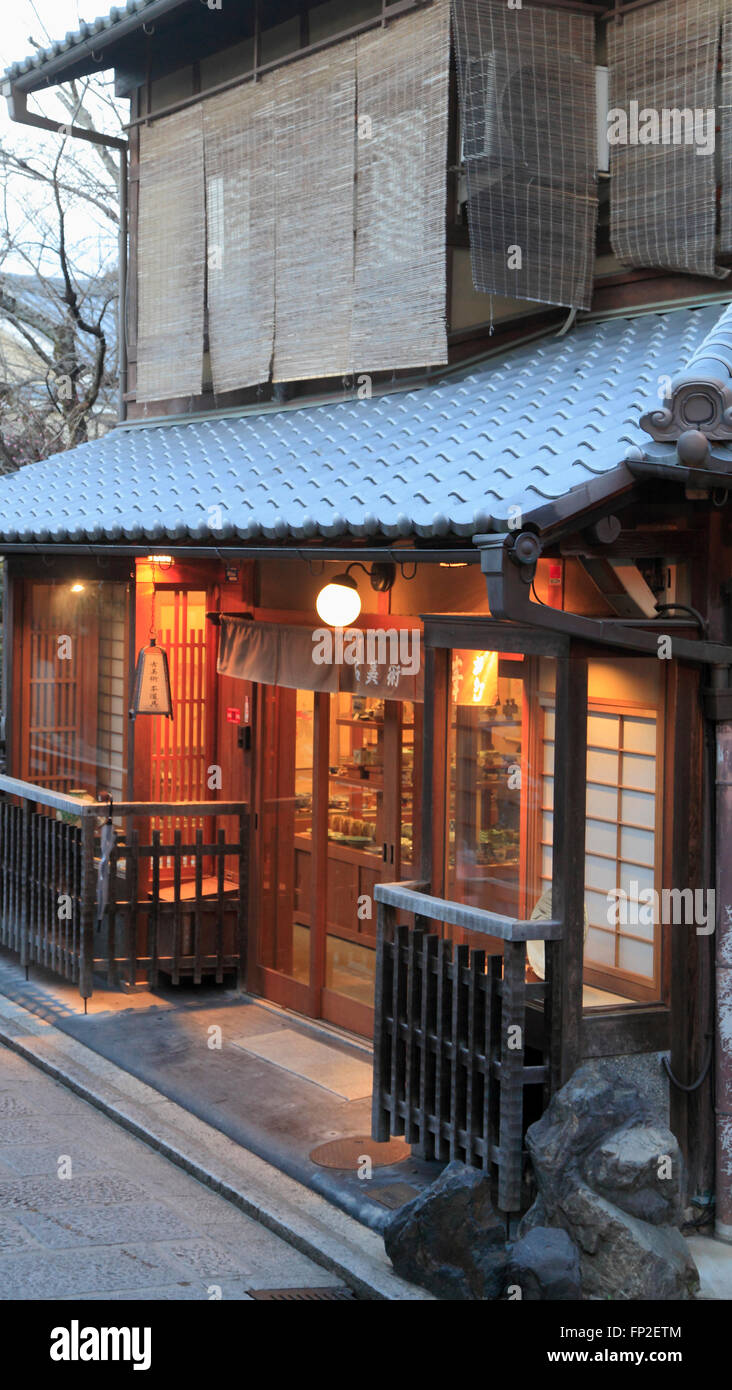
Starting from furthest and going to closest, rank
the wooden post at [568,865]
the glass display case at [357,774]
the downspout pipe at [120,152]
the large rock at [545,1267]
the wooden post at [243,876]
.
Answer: the downspout pipe at [120,152]
the wooden post at [243,876]
the glass display case at [357,774]
the wooden post at [568,865]
the large rock at [545,1267]

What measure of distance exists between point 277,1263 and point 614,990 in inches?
82.1

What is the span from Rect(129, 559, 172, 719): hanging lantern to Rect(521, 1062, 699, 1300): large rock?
539cm

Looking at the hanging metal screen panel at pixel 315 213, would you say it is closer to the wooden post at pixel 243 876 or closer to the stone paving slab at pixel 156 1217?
the wooden post at pixel 243 876

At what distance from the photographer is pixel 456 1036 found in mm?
6910

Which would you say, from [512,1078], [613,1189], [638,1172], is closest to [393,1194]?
[512,1078]

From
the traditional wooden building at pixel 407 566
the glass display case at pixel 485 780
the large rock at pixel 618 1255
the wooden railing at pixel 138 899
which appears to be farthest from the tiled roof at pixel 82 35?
the large rock at pixel 618 1255

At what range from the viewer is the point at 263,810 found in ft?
36.1

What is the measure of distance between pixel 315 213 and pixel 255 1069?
664cm

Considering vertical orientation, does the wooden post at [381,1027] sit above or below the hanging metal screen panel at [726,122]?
below

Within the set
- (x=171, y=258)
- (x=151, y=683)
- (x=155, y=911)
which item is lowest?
(x=155, y=911)

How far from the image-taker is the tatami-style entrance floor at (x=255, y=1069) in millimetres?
7504

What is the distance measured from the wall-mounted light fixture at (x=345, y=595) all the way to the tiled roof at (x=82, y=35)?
5840 millimetres

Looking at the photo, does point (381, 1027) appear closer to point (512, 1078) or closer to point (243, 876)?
point (512, 1078)

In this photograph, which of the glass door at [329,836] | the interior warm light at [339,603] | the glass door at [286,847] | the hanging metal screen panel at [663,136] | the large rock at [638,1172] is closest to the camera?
the large rock at [638,1172]
